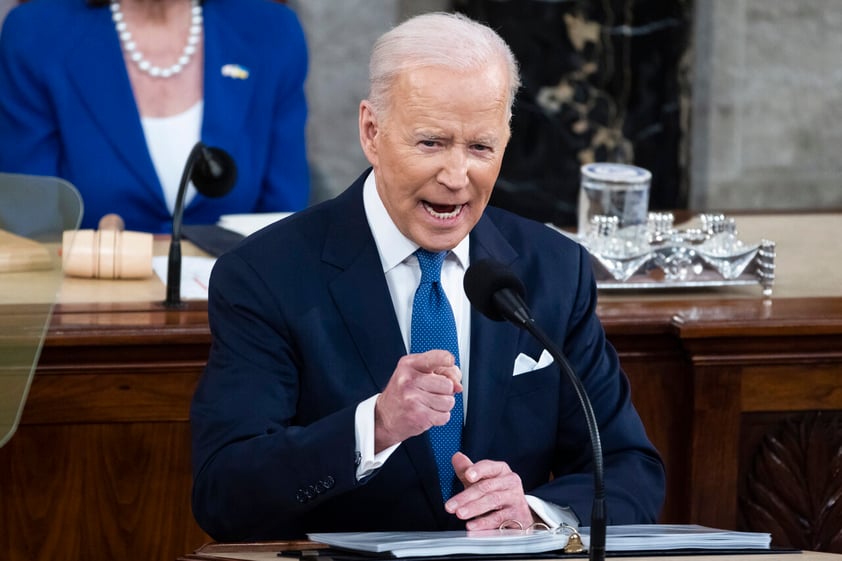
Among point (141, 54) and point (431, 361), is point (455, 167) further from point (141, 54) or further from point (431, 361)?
point (141, 54)

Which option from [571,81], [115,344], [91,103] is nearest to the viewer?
[115,344]

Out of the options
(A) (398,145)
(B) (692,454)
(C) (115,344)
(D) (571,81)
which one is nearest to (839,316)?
(B) (692,454)

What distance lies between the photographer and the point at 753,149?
5434 mm

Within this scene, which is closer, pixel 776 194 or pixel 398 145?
pixel 398 145

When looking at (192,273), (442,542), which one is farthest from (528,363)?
(192,273)

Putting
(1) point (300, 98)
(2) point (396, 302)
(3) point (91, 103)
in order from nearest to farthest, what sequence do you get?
(2) point (396, 302) < (3) point (91, 103) < (1) point (300, 98)

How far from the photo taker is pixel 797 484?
2932 millimetres

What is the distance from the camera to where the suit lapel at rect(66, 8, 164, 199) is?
409 centimetres

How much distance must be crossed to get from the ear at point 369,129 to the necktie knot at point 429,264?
0.53 ft

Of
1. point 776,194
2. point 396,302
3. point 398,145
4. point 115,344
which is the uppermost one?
point 398,145

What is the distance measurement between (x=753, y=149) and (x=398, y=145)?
11.6 ft

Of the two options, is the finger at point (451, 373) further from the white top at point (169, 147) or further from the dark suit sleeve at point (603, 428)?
the white top at point (169, 147)

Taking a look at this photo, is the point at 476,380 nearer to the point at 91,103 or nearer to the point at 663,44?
the point at 91,103

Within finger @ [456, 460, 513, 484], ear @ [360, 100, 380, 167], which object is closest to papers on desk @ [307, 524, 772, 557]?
finger @ [456, 460, 513, 484]
